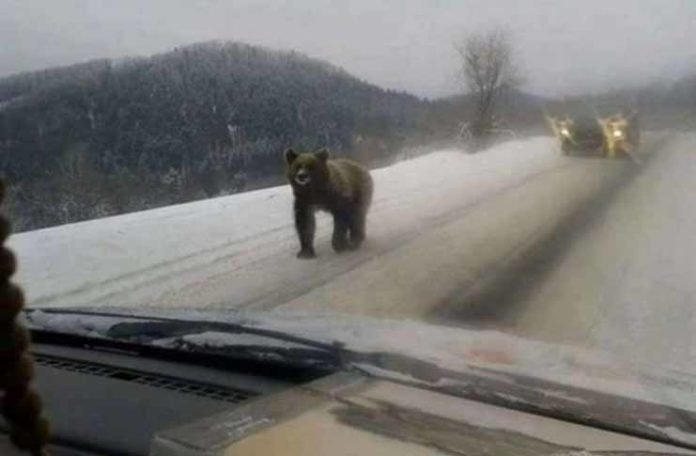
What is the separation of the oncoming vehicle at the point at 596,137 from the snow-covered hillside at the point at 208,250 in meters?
11.0

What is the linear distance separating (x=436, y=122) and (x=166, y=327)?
1342 centimetres

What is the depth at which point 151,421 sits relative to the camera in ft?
7.63

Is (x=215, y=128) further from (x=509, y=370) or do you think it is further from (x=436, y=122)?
(x=509, y=370)

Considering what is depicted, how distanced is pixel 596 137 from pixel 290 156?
2041 cm

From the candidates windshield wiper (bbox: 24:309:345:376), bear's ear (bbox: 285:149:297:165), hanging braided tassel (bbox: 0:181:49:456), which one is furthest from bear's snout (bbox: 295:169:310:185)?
hanging braided tassel (bbox: 0:181:49:456)

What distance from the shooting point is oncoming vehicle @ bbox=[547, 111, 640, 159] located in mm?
27844

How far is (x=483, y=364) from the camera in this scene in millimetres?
2703

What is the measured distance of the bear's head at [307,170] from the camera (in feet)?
35.1

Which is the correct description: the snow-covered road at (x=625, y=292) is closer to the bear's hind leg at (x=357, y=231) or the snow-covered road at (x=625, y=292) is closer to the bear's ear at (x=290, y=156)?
the bear's hind leg at (x=357, y=231)

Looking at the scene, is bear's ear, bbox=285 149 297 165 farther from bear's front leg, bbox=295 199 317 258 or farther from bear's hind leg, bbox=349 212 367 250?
bear's hind leg, bbox=349 212 367 250

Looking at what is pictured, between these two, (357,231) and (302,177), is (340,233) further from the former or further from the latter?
(302,177)

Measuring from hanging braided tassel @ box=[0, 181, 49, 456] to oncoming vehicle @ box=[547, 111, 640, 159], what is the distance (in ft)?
91.5

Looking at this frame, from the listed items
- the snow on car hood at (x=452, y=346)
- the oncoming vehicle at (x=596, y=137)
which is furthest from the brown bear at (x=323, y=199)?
the oncoming vehicle at (x=596, y=137)

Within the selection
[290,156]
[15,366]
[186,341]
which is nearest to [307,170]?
[290,156]
